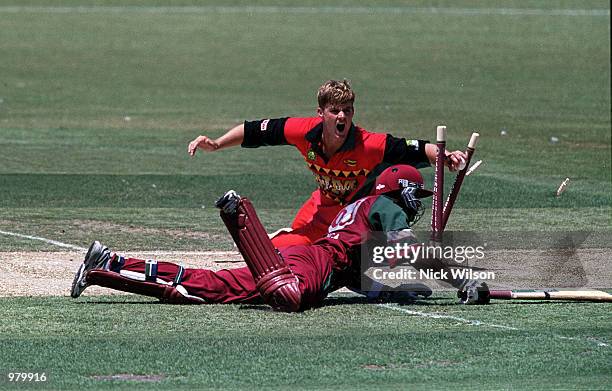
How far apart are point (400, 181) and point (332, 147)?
0.78 metres

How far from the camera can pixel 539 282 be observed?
11.2m

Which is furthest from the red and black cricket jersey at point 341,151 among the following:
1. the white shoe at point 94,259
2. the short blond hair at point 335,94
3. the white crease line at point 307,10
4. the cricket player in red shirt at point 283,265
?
the white crease line at point 307,10

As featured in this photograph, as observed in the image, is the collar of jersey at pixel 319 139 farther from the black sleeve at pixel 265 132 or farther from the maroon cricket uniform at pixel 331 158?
the black sleeve at pixel 265 132

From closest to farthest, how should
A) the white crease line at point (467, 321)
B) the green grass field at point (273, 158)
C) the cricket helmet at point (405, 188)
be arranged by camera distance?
the green grass field at point (273, 158) → the white crease line at point (467, 321) → the cricket helmet at point (405, 188)

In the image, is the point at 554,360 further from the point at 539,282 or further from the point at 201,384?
the point at 539,282

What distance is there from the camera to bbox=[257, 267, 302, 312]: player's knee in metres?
9.52

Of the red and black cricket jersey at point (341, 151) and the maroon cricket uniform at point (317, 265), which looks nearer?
the maroon cricket uniform at point (317, 265)

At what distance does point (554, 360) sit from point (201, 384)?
6.88 feet

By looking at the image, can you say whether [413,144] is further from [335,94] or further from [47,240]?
[47,240]

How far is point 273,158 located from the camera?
19.6 metres

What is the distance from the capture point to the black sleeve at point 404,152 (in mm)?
10797

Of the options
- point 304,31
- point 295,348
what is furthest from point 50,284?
point 304,31

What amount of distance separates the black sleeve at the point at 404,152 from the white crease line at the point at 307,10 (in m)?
37.1

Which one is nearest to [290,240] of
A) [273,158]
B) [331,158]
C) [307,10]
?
[331,158]
